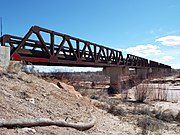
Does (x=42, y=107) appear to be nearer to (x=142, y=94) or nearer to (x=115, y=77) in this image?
(x=142, y=94)

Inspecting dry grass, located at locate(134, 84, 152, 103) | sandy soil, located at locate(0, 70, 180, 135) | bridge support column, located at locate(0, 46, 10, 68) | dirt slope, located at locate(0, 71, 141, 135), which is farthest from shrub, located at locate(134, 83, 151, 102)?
bridge support column, located at locate(0, 46, 10, 68)

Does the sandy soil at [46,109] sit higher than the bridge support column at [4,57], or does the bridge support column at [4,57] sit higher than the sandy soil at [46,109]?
the bridge support column at [4,57]

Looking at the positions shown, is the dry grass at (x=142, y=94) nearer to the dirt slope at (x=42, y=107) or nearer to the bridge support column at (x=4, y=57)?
the dirt slope at (x=42, y=107)

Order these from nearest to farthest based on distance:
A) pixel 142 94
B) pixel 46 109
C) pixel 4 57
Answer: pixel 46 109, pixel 4 57, pixel 142 94

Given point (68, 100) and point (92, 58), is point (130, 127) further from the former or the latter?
point (92, 58)

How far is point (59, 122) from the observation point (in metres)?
6.74

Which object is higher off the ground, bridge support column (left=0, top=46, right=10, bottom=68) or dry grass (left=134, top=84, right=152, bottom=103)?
bridge support column (left=0, top=46, right=10, bottom=68)

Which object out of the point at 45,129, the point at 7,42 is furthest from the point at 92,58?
the point at 45,129

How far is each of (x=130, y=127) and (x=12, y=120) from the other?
460 cm

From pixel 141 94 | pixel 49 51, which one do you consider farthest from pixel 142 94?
pixel 49 51

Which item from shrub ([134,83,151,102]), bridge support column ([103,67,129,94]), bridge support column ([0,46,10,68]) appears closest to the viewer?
bridge support column ([0,46,10,68])

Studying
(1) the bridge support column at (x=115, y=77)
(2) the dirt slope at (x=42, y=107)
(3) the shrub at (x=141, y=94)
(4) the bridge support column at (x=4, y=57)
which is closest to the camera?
(2) the dirt slope at (x=42, y=107)

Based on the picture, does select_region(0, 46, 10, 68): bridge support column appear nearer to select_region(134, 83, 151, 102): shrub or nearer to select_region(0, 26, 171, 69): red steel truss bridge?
select_region(0, 26, 171, 69): red steel truss bridge

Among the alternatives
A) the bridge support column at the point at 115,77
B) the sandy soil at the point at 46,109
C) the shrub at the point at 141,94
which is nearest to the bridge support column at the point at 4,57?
the sandy soil at the point at 46,109
